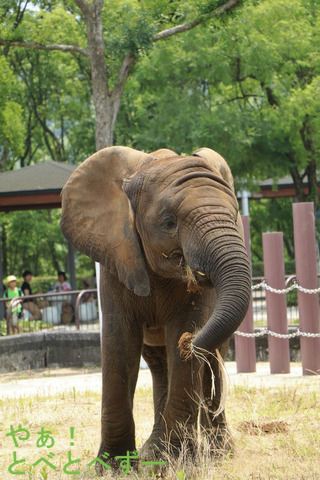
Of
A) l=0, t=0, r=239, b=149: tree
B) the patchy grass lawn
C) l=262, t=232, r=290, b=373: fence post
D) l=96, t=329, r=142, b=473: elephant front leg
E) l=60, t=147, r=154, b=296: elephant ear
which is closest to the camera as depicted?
the patchy grass lawn

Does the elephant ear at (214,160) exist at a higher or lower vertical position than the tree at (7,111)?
lower

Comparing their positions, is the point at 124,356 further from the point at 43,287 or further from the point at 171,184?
the point at 43,287

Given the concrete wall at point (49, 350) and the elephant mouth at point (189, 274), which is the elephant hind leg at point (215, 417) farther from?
the concrete wall at point (49, 350)

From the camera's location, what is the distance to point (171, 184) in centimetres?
596

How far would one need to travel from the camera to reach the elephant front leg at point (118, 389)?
256 inches

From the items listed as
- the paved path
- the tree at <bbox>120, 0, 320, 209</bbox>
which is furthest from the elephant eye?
the tree at <bbox>120, 0, 320, 209</bbox>

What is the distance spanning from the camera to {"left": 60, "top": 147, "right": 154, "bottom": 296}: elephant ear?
6.38 metres

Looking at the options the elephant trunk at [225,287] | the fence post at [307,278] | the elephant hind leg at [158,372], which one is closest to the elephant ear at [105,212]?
the elephant trunk at [225,287]

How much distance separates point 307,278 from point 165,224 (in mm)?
6026

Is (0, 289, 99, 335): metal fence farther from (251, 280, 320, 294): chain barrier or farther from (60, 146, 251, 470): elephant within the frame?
(60, 146, 251, 470): elephant

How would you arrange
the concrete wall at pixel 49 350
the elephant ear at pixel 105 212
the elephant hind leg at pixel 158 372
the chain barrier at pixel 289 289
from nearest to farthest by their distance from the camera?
the elephant ear at pixel 105 212 → the elephant hind leg at pixel 158 372 → the chain barrier at pixel 289 289 → the concrete wall at pixel 49 350

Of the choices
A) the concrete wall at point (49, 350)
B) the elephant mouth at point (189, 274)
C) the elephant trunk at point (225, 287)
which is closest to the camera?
the elephant trunk at point (225, 287)

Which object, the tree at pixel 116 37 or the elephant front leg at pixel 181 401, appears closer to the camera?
the elephant front leg at pixel 181 401

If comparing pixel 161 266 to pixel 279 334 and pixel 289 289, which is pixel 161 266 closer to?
pixel 289 289
